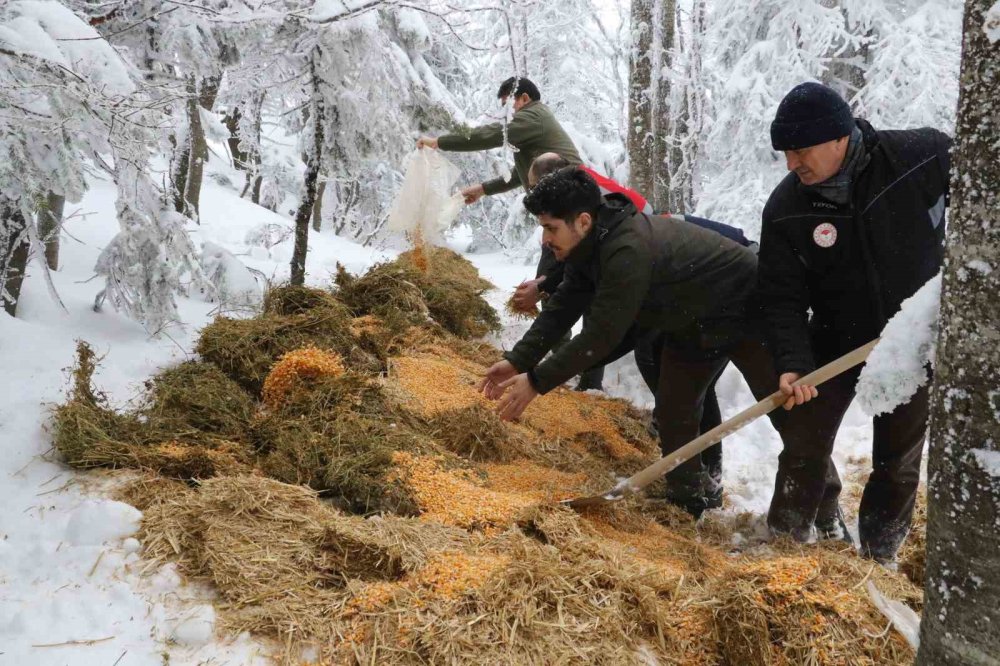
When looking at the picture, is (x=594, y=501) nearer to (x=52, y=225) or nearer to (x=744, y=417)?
(x=744, y=417)

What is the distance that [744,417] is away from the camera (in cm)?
280

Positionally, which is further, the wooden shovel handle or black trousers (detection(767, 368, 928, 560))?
black trousers (detection(767, 368, 928, 560))

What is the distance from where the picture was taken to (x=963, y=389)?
123 centimetres

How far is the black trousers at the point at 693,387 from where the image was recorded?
3314 millimetres

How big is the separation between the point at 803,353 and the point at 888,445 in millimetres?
567

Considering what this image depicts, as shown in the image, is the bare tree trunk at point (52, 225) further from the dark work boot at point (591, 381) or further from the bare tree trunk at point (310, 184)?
the dark work boot at point (591, 381)

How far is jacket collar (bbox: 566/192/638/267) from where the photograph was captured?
3.07 m

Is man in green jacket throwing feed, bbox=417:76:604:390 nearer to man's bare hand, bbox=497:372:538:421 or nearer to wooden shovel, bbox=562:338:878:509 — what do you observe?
man's bare hand, bbox=497:372:538:421

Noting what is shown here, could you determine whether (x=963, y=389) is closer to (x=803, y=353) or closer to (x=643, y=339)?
(x=803, y=353)

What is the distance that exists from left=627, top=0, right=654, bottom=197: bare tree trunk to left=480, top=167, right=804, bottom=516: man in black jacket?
378 cm

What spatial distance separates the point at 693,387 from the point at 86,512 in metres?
2.64

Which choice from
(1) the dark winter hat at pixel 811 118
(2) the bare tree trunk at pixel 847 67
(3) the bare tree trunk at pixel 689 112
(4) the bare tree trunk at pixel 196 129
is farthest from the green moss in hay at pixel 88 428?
(2) the bare tree trunk at pixel 847 67

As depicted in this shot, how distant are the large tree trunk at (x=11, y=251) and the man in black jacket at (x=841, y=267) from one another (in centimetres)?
332

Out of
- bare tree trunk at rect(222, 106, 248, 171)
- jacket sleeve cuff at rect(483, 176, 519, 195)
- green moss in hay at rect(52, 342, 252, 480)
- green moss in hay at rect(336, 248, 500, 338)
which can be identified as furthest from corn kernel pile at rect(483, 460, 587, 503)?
bare tree trunk at rect(222, 106, 248, 171)
